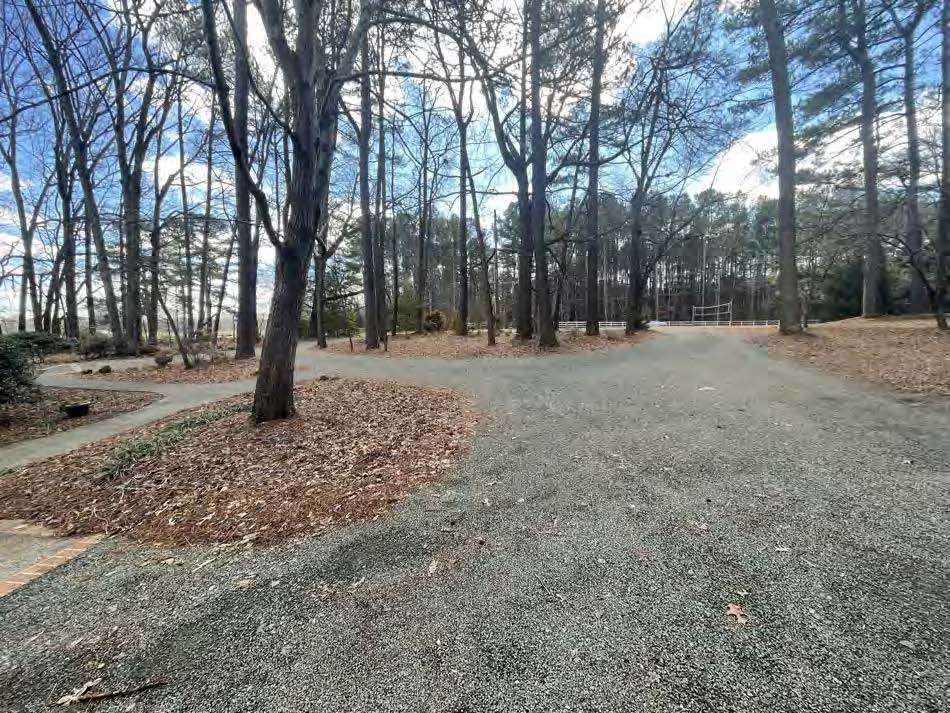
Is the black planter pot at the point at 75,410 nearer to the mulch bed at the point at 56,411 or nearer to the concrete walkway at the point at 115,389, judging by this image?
the mulch bed at the point at 56,411

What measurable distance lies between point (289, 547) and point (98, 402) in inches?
300

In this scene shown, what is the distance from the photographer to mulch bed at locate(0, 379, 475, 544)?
2891mm

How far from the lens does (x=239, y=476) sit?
139 inches

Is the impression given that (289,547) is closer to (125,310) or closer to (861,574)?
(861,574)

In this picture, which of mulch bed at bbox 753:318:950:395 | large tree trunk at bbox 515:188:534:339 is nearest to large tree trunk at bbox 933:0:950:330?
mulch bed at bbox 753:318:950:395

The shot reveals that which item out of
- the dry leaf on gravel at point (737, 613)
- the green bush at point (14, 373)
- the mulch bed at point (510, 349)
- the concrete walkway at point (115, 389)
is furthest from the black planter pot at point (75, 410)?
the dry leaf on gravel at point (737, 613)

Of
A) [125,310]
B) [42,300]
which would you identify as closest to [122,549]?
[125,310]

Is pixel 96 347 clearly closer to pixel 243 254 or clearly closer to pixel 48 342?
pixel 48 342

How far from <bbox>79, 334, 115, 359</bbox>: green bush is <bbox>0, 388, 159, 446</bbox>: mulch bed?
7.62m

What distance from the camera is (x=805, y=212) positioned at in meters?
15.4

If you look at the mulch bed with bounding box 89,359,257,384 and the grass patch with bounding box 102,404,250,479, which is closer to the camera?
the grass patch with bounding box 102,404,250,479

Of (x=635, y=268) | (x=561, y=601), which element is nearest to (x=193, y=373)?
(x=561, y=601)

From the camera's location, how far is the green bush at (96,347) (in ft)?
46.7

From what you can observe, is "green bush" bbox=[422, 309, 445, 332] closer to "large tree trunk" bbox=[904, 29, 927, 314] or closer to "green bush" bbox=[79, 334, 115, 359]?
"green bush" bbox=[79, 334, 115, 359]
